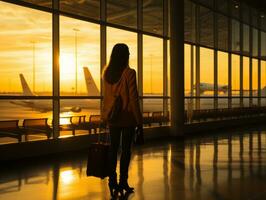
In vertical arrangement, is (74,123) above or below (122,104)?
below

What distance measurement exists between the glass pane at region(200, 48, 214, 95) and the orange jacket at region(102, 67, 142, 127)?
41.9 feet

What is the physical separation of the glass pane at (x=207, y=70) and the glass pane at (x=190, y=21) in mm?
909

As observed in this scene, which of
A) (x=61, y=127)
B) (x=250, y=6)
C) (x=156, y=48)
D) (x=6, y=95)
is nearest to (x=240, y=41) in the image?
(x=250, y=6)

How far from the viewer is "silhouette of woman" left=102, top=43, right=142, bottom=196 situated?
5035 mm

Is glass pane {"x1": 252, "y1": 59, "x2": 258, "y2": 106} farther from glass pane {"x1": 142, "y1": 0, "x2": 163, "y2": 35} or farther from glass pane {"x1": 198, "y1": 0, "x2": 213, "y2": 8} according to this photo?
glass pane {"x1": 142, "y1": 0, "x2": 163, "y2": 35}

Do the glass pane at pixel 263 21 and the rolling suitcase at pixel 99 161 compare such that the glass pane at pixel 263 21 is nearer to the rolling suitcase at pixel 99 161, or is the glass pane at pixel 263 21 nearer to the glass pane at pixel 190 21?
the glass pane at pixel 190 21

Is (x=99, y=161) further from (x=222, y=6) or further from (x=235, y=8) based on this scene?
(x=235, y=8)

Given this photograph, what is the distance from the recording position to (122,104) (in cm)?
509

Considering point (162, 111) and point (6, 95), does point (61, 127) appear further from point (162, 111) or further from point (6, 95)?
point (162, 111)

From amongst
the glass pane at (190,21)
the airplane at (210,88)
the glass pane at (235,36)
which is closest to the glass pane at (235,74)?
the glass pane at (235,36)

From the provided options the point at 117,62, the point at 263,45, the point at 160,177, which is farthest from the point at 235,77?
the point at 117,62

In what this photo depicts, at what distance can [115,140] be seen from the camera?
16.9ft

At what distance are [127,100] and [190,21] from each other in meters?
13.2

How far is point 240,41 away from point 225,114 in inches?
174
